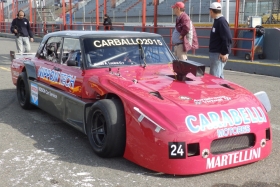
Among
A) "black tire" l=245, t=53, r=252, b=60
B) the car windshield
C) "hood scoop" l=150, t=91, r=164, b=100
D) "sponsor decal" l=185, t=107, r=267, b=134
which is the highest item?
the car windshield

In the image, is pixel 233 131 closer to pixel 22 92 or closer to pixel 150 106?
pixel 150 106

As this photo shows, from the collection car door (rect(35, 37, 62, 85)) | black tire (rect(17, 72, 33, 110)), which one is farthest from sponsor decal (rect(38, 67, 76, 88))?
black tire (rect(17, 72, 33, 110))

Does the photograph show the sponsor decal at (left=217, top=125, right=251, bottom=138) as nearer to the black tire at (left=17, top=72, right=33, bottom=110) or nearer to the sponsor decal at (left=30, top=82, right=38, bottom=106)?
the sponsor decal at (left=30, top=82, right=38, bottom=106)

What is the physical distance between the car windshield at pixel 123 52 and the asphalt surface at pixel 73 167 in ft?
3.52

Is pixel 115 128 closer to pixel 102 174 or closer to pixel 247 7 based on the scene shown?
pixel 102 174

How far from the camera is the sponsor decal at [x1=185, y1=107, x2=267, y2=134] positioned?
12.0 feet

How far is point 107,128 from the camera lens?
4051mm

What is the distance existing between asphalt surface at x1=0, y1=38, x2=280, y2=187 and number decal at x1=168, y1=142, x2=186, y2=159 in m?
0.27

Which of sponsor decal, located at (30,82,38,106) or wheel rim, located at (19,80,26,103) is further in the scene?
wheel rim, located at (19,80,26,103)

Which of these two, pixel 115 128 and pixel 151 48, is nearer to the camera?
pixel 115 128

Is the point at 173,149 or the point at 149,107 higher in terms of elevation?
the point at 149,107

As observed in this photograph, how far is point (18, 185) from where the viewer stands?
12.0 ft

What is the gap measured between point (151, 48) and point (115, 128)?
1.83 m

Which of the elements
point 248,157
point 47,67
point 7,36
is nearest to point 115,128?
point 248,157
